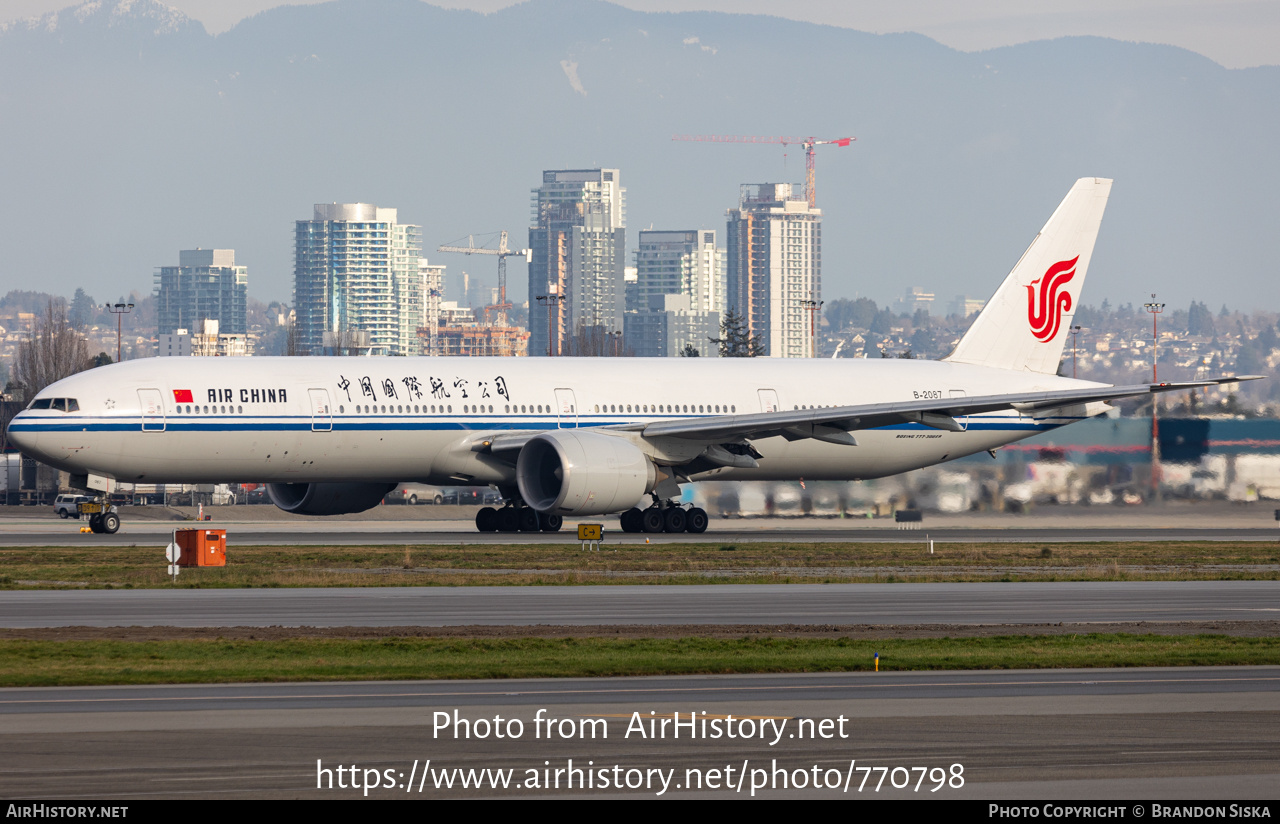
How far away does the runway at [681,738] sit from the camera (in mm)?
11000

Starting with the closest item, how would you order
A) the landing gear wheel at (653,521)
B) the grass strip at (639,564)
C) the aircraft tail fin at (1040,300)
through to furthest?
the grass strip at (639,564), the landing gear wheel at (653,521), the aircraft tail fin at (1040,300)

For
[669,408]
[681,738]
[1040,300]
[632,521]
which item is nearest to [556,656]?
[681,738]

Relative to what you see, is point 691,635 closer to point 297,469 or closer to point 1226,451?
point 297,469

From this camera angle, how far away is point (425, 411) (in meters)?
43.0

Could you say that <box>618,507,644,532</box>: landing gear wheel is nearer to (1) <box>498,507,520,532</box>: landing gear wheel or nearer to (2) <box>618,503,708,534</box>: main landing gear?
(2) <box>618,503,708,534</box>: main landing gear

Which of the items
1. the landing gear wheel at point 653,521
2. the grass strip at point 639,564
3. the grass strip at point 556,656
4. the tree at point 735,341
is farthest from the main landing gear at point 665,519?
the tree at point 735,341

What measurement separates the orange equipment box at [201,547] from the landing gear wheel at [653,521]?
1507 cm

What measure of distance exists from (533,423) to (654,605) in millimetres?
19781

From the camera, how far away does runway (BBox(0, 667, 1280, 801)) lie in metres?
11.0

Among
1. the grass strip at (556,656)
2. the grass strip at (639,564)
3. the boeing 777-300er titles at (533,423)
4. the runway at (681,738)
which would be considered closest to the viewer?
the runway at (681,738)

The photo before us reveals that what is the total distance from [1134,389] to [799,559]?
14636 mm

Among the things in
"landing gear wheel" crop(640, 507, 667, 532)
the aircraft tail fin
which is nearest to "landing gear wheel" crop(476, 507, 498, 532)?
"landing gear wheel" crop(640, 507, 667, 532)

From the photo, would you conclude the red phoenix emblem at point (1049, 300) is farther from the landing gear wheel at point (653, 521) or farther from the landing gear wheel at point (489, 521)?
the landing gear wheel at point (489, 521)
